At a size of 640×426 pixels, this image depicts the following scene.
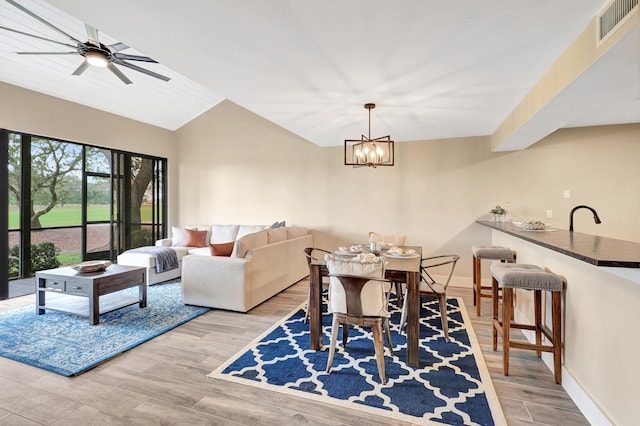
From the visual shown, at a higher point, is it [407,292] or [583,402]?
[407,292]

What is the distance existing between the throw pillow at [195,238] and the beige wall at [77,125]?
1.38 metres

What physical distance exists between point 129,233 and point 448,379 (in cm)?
609

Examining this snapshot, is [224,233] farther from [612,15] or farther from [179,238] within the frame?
[612,15]

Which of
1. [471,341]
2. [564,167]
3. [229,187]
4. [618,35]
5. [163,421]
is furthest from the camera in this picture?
[229,187]

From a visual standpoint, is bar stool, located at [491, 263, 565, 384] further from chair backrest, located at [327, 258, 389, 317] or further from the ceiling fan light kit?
the ceiling fan light kit

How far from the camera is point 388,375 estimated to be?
234 cm

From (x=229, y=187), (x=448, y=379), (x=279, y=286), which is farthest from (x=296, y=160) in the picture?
Result: (x=448, y=379)

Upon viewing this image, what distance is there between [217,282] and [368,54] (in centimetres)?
289

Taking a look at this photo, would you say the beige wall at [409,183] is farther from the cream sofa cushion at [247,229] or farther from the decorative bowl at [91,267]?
the decorative bowl at [91,267]

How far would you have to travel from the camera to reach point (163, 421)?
1.84m

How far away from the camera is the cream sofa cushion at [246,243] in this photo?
12.2ft

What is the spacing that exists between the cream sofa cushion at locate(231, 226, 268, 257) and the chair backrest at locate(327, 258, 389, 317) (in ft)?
5.52

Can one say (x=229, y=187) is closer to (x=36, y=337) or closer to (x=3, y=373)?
(x=36, y=337)

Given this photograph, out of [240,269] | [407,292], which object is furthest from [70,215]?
[407,292]
